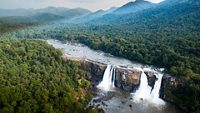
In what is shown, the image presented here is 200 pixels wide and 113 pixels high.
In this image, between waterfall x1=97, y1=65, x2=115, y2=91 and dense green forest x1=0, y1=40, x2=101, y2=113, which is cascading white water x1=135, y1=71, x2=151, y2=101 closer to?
waterfall x1=97, y1=65, x2=115, y2=91

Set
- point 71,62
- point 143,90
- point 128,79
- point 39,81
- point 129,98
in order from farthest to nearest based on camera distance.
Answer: point 71,62, point 128,79, point 143,90, point 129,98, point 39,81

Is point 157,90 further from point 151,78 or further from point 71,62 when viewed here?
point 71,62

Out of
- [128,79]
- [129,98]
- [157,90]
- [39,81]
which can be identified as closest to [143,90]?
[157,90]

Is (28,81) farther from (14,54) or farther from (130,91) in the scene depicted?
(130,91)

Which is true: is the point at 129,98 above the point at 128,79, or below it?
below

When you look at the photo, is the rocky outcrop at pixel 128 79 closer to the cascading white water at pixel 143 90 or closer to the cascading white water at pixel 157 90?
the cascading white water at pixel 143 90

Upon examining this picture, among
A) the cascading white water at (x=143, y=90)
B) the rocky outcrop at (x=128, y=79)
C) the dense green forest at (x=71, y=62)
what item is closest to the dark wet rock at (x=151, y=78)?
the cascading white water at (x=143, y=90)
